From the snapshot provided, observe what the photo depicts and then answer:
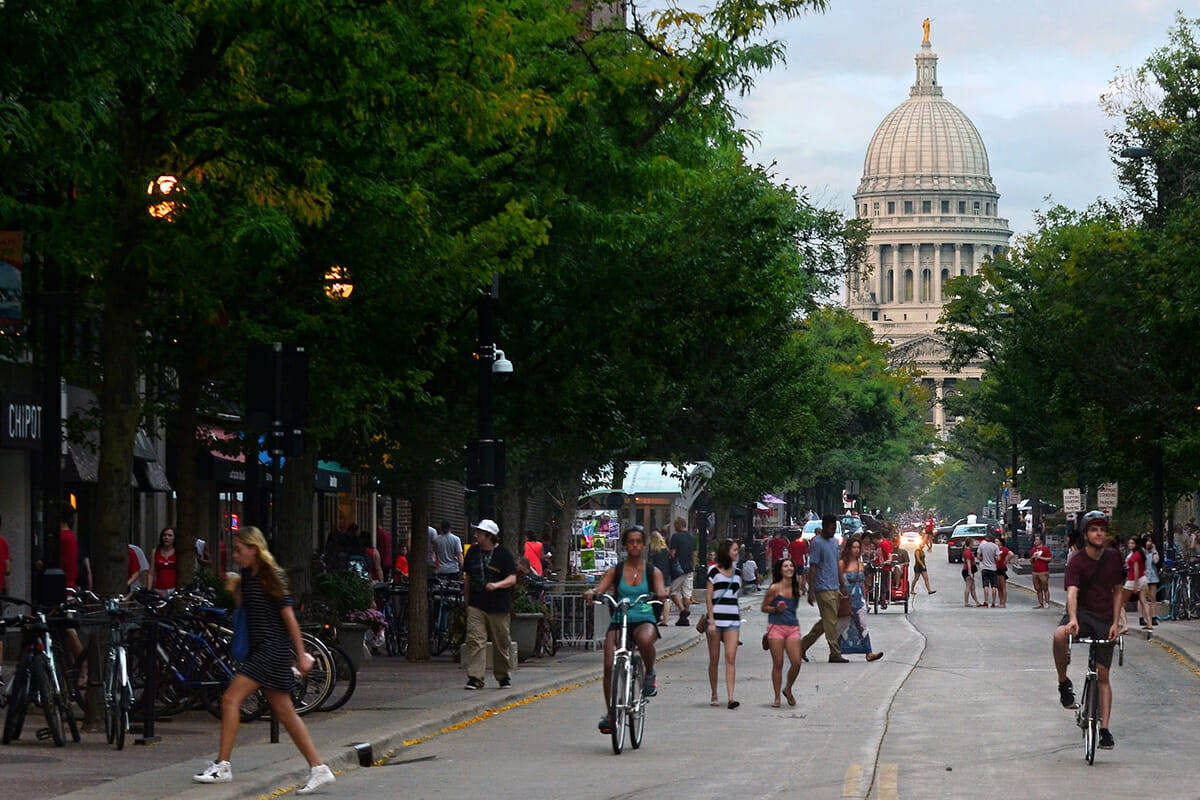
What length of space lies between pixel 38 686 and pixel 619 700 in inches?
172

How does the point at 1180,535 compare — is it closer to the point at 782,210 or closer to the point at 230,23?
the point at 782,210

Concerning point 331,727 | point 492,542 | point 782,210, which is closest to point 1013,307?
point 782,210

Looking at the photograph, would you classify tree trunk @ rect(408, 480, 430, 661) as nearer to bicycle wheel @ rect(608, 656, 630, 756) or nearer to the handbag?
bicycle wheel @ rect(608, 656, 630, 756)

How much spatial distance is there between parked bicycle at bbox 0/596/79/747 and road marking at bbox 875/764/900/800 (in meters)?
6.12

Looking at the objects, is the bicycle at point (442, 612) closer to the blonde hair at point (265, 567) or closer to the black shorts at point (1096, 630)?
the black shorts at point (1096, 630)

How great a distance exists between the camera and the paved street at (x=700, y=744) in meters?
13.7

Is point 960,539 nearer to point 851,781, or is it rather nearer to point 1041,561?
point 1041,561

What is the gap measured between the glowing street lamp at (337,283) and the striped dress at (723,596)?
4425 mm

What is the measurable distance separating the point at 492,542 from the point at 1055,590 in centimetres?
4235

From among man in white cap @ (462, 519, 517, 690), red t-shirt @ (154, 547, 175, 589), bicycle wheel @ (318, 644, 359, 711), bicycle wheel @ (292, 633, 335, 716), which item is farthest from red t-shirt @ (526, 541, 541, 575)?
bicycle wheel @ (292, 633, 335, 716)

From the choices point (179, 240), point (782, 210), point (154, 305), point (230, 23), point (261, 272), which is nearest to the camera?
point (230, 23)

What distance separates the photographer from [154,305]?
21.8 metres

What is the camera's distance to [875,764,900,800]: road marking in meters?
13.0

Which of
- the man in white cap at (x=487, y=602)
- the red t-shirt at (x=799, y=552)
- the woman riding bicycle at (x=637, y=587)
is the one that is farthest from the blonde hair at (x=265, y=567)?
the red t-shirt at (x=799, y=552)
